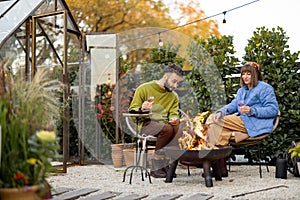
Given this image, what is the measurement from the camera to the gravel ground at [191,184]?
140 inches

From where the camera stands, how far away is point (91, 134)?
6.26 metres

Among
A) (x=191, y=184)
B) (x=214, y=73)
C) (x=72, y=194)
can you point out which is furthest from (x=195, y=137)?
(x=214, y=73)

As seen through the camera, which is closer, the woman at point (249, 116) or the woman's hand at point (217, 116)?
the woman at point (249, 116)

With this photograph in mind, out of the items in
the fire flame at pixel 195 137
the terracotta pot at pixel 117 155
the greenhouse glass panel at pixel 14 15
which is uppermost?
the greenhouse glass panel at pixel 14 15

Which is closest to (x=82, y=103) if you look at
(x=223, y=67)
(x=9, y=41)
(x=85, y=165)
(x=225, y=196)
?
(x=85, y=165)

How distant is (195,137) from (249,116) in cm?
71

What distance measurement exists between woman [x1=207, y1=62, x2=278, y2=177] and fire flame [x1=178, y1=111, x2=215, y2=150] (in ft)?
0.64

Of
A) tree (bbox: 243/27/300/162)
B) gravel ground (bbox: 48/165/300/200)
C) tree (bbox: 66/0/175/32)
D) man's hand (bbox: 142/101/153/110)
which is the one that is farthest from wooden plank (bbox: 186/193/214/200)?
tree (bbox: 66/0/175/32)

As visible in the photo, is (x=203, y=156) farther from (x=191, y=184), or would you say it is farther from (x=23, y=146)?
(x=23, y=146)

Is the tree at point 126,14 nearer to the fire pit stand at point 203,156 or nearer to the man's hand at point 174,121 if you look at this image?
the man's hand at point 174,121

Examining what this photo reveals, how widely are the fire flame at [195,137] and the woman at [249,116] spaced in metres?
0.22

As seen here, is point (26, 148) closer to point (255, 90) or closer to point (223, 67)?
point (255, 90)

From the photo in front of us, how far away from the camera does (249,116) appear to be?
4.55 metres

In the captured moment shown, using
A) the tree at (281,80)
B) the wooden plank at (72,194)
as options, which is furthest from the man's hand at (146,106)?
the tree at (281,80)
